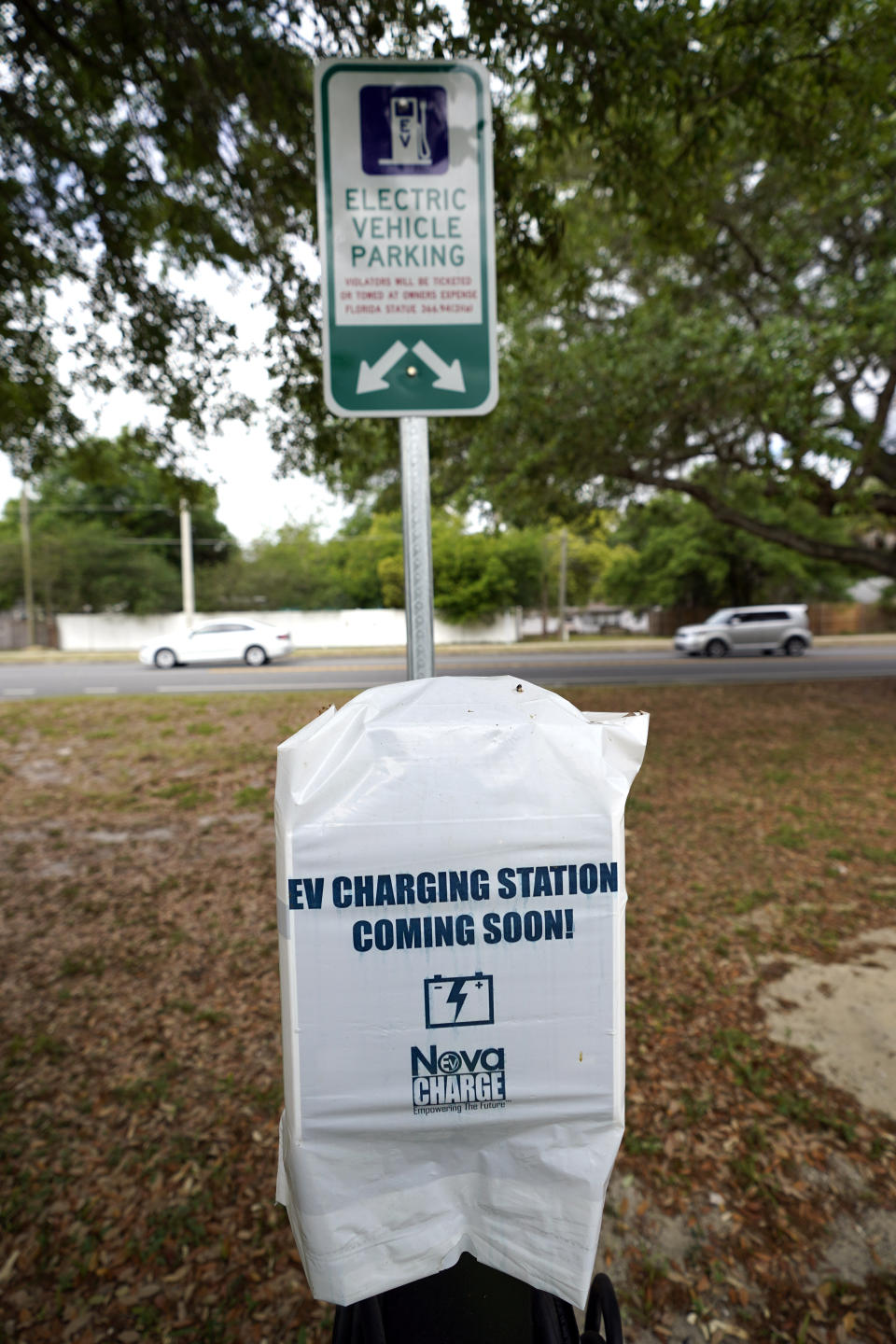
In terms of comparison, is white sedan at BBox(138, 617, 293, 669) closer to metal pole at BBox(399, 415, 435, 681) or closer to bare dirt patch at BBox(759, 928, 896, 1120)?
bare dirt patch at BBox(759, 928, 896, 1120)

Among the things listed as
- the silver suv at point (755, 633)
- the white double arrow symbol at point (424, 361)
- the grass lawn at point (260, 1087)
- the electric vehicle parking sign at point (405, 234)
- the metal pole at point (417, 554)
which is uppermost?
the electric vehicle parking sign at point (405, 234)

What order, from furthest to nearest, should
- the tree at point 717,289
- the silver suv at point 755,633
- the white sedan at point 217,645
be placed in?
the silver suv at point 755,633
the white sedan at point 217,645
the tree at point 717,289

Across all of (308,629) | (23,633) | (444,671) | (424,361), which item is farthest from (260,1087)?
(23,633)

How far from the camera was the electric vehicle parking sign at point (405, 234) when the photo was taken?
134 centimetres

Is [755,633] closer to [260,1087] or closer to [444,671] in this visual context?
[444,671]

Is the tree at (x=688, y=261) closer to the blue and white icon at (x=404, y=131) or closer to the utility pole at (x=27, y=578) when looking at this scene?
the blue and white icon at (x=404, y=131)

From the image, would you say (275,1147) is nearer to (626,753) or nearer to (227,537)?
(626,753)

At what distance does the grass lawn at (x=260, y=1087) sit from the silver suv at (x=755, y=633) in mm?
16108

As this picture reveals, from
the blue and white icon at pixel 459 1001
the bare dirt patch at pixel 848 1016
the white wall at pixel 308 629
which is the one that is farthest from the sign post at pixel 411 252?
the white wall at pixel 308 629

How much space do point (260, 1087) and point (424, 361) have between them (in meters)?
2.63

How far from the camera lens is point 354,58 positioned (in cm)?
135

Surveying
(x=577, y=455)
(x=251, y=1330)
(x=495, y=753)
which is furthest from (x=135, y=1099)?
(x=577, y=455)

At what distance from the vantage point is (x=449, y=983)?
3.04 ft

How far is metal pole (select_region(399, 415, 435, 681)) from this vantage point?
1.37 metres
